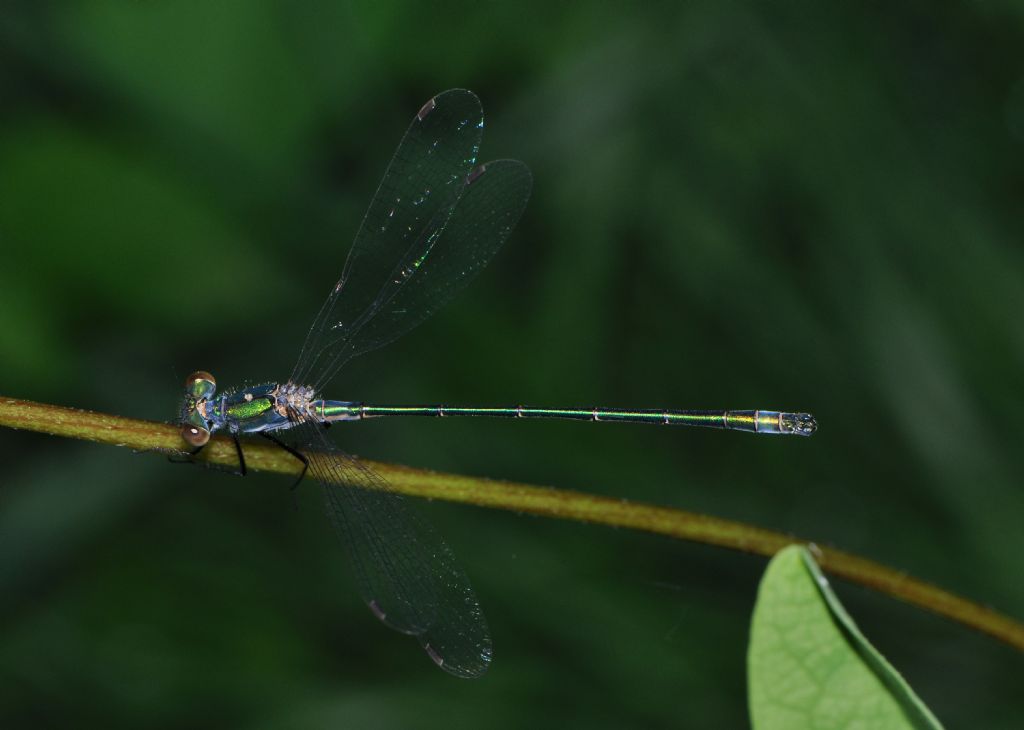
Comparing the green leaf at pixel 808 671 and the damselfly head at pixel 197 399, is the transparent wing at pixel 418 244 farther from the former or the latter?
the green leaf at pixel 808 671

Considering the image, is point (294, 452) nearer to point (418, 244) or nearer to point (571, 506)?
point (571, 506)

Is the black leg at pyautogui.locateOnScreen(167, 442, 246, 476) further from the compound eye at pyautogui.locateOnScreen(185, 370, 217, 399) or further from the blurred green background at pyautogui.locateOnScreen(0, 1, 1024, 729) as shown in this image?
the blurred green background at pyautogui.locateOnScreen(0, 1, 1024, 729)

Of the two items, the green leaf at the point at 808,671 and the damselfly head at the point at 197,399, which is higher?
the damselfly head at the point at 197,399

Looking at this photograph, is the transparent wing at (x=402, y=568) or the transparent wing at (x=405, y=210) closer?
the transparent wing at (x=402, y=568)

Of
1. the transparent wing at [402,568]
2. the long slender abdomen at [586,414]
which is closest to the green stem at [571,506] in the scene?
the transparent wing at [402,568]

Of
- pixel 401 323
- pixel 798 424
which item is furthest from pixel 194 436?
pixel 798 424

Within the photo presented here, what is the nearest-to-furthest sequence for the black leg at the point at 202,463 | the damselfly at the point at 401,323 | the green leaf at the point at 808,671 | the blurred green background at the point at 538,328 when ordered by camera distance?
the green leaf at the point at 808,671, the black leg at the point at 202,463, the damselfly at the point at 401,323, the blurred green background at the point at 538,328

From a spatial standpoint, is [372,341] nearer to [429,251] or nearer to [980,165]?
[429,251]

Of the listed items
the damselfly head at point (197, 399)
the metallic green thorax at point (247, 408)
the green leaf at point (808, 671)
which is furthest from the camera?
the metallic green thorax at point (247, 408)
